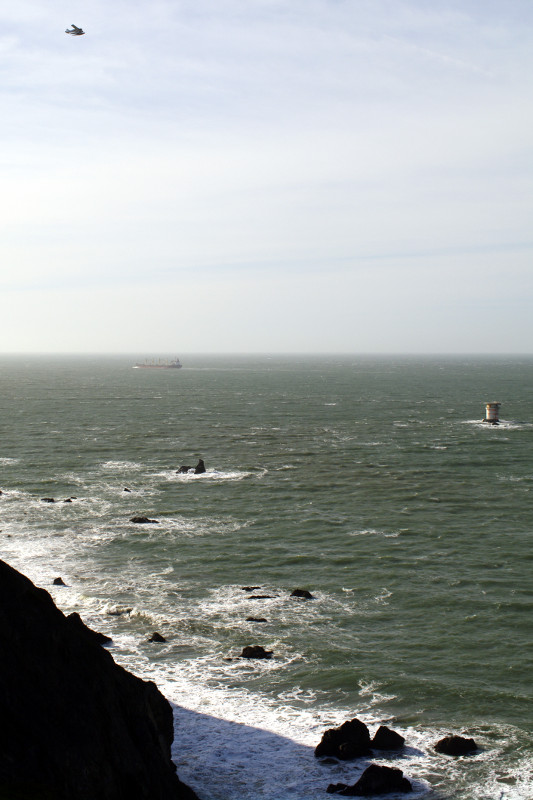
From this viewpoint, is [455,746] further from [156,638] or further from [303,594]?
[303,594]

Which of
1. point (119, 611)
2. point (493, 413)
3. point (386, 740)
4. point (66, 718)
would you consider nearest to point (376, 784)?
point (386, 740)

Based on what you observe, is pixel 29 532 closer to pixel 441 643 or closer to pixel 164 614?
pixel 164 614

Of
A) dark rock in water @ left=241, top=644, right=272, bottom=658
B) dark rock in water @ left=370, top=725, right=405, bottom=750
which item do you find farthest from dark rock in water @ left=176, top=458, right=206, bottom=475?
dark rock in water @ left=370, top=725, right=405, bottom=750

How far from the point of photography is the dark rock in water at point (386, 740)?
28734 mm

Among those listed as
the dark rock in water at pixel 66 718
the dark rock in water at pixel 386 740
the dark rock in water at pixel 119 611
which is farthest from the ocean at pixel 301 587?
the dark rock in water at pixel 66 718

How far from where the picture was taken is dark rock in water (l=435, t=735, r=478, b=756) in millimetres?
28547

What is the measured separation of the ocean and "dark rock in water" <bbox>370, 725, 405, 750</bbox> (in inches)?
21.9

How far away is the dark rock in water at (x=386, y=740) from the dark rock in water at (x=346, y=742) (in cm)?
35

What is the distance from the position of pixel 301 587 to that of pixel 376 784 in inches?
817

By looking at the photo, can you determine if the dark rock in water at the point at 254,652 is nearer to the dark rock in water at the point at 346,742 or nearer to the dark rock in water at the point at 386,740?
the dark rock in water at the point at 346,742

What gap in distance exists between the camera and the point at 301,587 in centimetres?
4659

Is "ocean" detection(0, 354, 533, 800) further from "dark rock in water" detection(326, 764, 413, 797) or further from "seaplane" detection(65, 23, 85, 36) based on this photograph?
"seaplane" detection(65, 23, 85, 36)

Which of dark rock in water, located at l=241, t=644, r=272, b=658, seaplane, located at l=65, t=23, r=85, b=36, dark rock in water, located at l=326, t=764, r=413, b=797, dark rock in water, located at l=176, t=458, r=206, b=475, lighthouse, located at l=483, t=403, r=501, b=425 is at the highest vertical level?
seaplane, located at l=65, t=23, r=85, b=36

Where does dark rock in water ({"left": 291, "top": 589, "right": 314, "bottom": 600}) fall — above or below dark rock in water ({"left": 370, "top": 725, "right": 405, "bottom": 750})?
above
